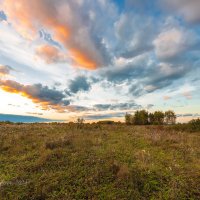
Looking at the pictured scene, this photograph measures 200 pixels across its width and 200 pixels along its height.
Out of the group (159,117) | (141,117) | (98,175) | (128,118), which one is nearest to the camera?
(98,175)

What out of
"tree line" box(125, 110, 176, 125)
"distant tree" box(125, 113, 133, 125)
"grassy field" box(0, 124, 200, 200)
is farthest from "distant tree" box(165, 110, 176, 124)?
"grassy field" box(0, 124, 200, 200)

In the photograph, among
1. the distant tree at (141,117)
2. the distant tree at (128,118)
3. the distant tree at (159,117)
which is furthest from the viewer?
the distant tree at (128,118)

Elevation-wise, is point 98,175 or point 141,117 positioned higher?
point 141,117

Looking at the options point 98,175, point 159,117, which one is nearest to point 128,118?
point 159,117

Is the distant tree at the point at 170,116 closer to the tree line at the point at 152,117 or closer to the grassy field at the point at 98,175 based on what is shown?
the tree line at the point at 152,117

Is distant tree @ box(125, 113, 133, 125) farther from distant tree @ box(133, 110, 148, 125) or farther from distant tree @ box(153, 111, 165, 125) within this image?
distant tree @ box(153, 111, 165, 125)

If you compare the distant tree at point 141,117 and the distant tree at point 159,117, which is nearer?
the distant tree at point 141,117

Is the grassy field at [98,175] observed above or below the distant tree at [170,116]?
below

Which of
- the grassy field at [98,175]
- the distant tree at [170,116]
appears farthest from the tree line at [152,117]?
the grassy field at [98,175]

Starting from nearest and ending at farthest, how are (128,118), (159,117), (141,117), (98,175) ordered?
(98,175), (141,117), (159,117), (128,118)

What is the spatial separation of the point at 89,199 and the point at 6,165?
533 centimetres

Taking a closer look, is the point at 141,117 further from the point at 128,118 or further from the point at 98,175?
the point at 98,175

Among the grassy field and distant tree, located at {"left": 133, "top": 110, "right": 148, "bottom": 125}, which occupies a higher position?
distant tree, located at {"left": 133, "top": 110, "right": 148, "bottom": 125}

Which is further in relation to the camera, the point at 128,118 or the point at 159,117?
the point at 128,118
